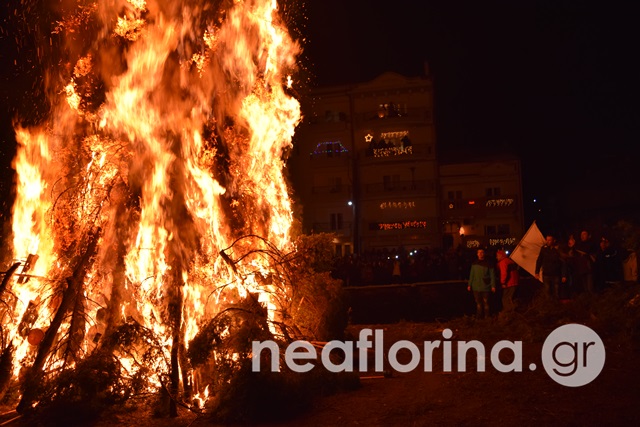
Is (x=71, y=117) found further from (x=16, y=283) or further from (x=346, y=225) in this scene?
(x=346, y=225)

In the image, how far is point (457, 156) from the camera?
127ft

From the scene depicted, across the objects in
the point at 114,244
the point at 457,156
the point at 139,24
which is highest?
the point at 457,156

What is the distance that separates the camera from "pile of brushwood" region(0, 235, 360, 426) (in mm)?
6141

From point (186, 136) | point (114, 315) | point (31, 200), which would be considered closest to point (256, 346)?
point (114, 315)

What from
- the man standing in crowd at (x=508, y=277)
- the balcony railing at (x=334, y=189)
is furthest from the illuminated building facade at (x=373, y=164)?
the man standing in crowd at (x=508, y=277)

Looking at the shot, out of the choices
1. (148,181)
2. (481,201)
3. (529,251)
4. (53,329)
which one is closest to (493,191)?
(481,201)

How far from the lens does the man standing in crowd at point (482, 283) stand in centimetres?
1164

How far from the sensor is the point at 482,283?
1169 cm

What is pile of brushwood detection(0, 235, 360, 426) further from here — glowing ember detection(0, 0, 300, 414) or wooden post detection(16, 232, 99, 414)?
glowing ember detection(0, 0, 300, 414)

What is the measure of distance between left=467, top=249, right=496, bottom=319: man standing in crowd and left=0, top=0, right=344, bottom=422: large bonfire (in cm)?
462

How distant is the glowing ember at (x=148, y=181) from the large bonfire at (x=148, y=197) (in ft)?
0.07

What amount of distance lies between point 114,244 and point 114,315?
1012 mm

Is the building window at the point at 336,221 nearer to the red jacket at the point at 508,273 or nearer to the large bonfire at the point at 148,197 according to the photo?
the red jacket at the point at 508,273

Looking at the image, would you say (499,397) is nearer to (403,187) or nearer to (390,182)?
(403,187)
